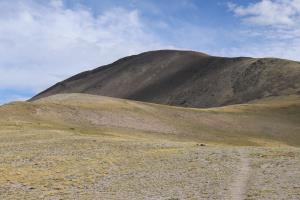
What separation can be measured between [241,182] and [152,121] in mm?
49397

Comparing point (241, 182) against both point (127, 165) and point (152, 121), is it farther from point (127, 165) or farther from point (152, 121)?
point (152, 121)

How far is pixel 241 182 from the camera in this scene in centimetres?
2469

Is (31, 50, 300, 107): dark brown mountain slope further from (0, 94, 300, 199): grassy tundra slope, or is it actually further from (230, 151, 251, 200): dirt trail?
(230, 151, 251, 200): dirt trail

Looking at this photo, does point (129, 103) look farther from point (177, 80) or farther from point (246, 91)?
point (177, 80)

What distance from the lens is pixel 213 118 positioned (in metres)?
82.8

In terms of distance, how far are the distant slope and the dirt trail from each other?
99.7ft

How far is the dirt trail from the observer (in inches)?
844

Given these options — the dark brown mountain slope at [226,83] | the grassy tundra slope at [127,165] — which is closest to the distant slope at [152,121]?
the grassy tundra slope at [127,165]

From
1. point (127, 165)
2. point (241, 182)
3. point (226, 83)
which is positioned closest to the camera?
point (241, 182)

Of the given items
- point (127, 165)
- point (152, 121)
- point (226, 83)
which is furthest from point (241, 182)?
point (226, 83)

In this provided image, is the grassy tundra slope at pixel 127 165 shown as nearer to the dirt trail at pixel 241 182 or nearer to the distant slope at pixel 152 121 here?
the dirt trail at pixel 241 182

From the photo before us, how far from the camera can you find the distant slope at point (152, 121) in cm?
6612

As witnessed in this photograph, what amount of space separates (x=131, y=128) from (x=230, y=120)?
2164cm

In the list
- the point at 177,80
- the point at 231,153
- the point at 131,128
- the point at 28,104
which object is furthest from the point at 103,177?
the point at 177,80
